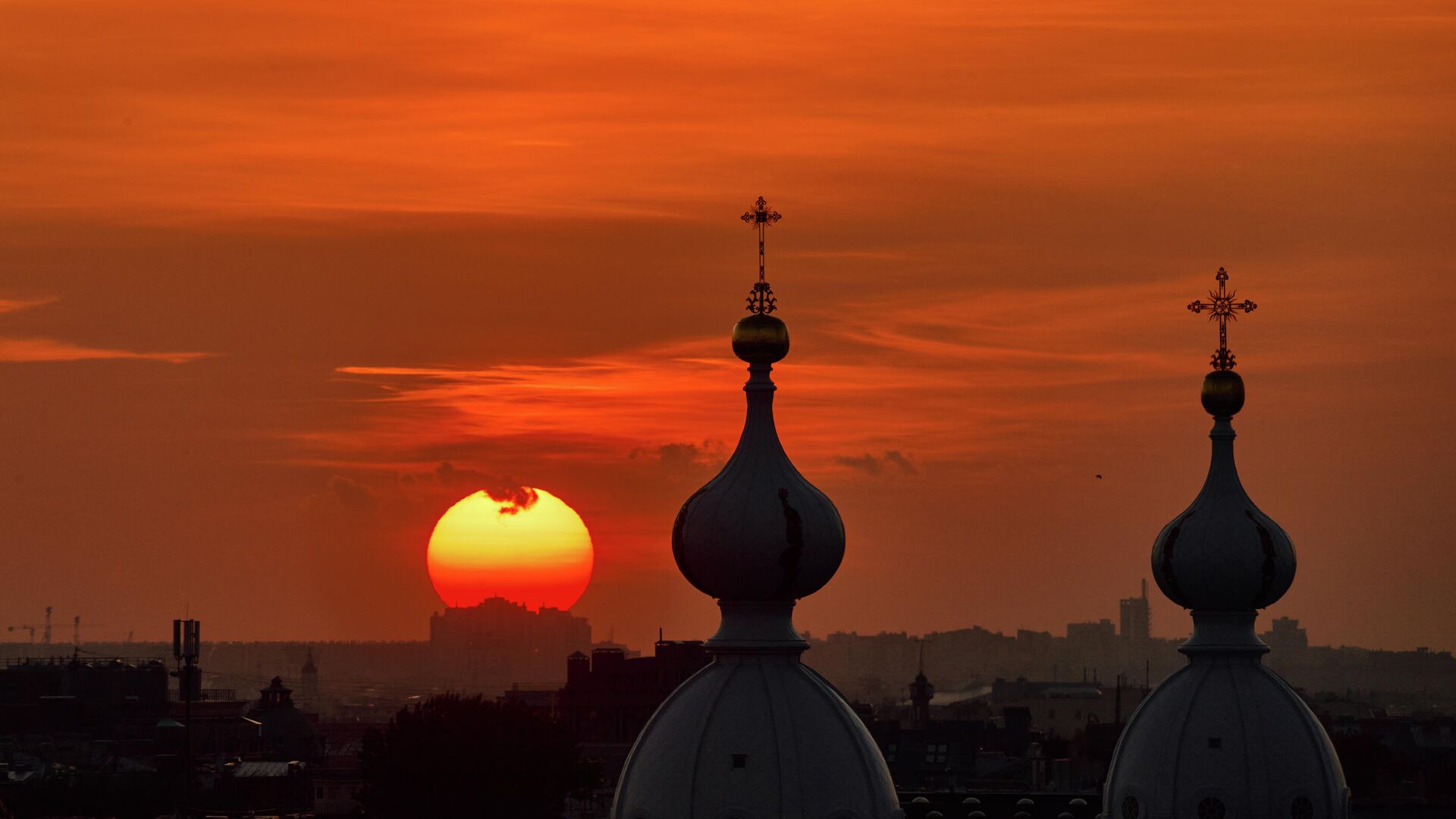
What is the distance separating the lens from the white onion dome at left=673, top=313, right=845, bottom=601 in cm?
4753

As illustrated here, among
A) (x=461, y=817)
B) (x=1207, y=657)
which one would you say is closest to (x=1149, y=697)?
(x=1207, y=657)

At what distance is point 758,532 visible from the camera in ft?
156

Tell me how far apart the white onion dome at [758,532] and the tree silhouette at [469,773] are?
187 feet

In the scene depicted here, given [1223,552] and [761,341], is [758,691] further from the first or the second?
[1223,552]

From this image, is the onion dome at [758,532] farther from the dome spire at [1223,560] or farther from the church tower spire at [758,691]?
the dome spire at [1223,560]

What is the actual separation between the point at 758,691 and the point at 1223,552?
37.5 feet

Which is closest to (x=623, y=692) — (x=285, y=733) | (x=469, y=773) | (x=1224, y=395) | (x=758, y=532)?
(x=285, y=733)

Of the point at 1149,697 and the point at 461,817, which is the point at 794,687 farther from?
the point at 461,817

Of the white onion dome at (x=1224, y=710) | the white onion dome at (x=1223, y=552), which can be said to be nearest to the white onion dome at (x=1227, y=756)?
the white onion dome at (x=1224, y=710)

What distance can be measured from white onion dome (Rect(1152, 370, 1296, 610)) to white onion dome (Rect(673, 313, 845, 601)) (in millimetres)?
8896

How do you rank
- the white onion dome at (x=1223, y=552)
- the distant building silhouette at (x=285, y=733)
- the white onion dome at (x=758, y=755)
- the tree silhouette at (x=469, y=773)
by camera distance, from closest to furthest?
the white onion dome at (x=758, y=755), the white onion dome at (x=1223, y=552), the tree silhouette at (x=469, y=773), the distant building silhouette at (x=285, y=733)

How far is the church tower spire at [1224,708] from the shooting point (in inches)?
2009

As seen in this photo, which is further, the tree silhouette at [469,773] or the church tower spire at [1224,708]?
the tree silhouette at [469,773]

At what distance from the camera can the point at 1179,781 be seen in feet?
168
